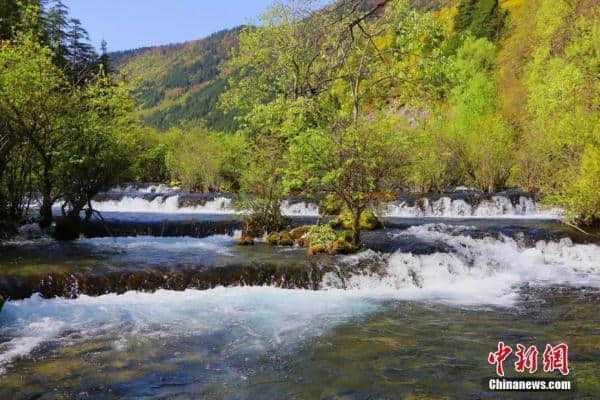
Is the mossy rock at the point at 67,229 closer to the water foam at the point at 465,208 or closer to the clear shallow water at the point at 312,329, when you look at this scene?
the clear shallow water at the point at 312,329

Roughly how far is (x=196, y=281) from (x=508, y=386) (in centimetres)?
851

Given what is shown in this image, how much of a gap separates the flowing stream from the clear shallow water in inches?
1.4

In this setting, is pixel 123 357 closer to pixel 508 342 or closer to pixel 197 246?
pixel 508 342

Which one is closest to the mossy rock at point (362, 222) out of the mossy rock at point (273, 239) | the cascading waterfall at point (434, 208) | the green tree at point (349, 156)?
the mossy rock at point (273, 239)

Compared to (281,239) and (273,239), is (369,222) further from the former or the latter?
(273,239)

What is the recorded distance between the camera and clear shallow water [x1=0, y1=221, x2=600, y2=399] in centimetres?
693

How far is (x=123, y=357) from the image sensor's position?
7.93 meters

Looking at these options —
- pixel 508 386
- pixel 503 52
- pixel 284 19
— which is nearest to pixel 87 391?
pixel 508 386

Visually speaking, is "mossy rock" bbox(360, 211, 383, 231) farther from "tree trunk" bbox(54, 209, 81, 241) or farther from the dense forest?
"tree trunk" bbox(54, 209, 81, 241)

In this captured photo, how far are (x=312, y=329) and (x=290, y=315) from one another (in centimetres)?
117

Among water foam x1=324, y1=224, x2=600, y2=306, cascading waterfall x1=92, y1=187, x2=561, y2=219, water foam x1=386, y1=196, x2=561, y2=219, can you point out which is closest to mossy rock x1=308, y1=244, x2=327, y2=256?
water foam x1=324, y1=224, x2=600, y2=306

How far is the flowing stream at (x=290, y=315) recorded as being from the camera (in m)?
7.03

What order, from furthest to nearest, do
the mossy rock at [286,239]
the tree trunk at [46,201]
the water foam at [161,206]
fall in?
the water foam at [161,206] → the mossy rock at [286,239] → the tree trunk at [46,201]

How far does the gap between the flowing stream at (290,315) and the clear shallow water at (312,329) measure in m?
0.04
